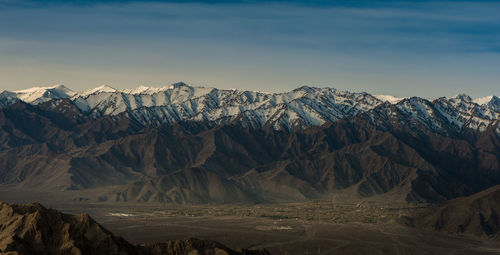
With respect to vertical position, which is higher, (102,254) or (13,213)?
(13,213)

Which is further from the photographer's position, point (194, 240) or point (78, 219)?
point (194, 240)

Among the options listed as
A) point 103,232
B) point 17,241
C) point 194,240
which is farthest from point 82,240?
point 194,240

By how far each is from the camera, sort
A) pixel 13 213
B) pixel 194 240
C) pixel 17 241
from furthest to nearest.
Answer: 1. pixel 194 240
2. pixel 13 213
3. pixel 17 241

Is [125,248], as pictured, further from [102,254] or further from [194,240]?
[194,240]

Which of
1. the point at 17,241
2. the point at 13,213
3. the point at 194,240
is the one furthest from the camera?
the point at 194,240

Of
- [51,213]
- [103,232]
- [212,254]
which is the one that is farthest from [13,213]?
[212,254]

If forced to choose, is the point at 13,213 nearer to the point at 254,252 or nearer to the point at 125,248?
the point at 125,248
